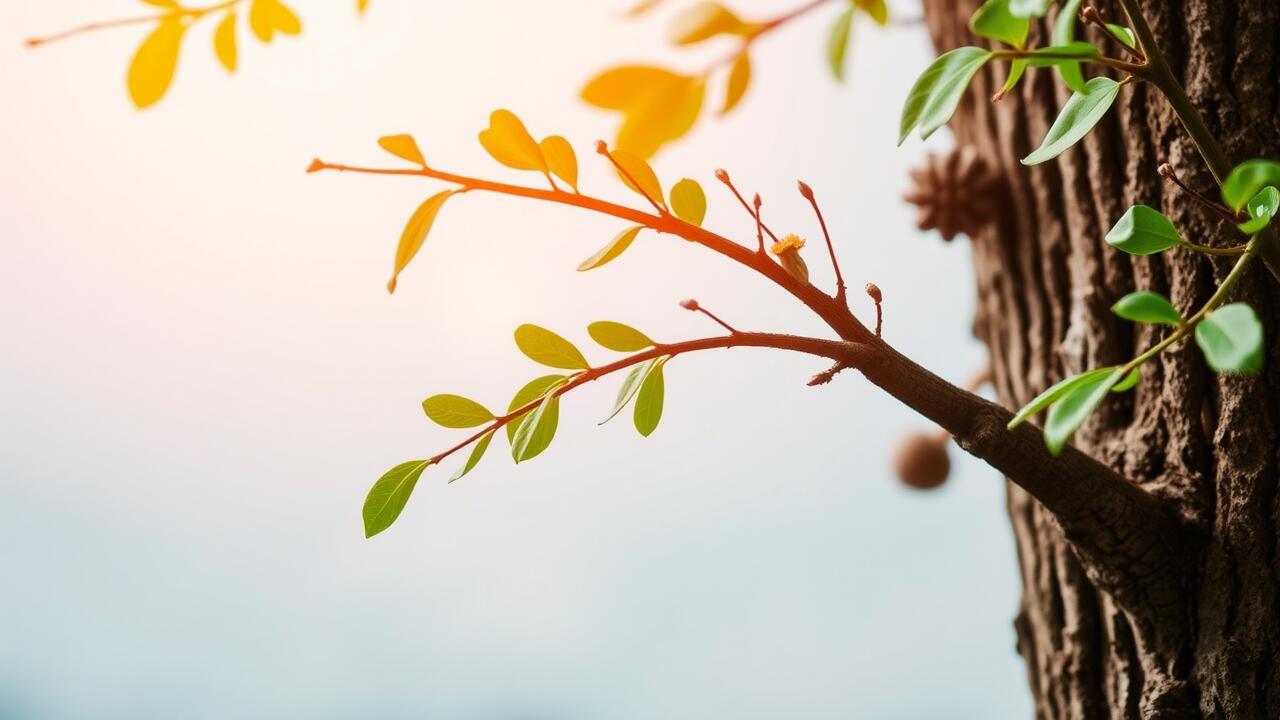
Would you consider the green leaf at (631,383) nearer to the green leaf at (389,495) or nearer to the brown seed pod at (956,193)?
the green leaf at (389,495)

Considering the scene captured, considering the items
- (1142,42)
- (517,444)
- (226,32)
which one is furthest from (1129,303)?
(226,32)

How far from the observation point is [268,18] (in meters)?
0.35

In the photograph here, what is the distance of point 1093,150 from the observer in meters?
0.47

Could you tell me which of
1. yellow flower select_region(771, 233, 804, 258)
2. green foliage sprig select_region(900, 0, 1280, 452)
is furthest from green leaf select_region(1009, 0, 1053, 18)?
yellow flower select_region(771, 233, 804, 258)

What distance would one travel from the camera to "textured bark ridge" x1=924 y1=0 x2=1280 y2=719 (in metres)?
0.38

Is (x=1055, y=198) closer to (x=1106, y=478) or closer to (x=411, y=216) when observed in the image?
(x=1106, y=478)

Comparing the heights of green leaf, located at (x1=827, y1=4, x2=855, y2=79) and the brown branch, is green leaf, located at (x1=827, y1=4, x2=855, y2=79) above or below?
above

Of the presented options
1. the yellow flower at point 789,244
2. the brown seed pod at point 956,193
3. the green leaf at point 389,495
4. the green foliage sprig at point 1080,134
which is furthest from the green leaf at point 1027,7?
the brown seed pod at point 956,193

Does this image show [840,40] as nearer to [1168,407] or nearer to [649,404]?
[649,404]

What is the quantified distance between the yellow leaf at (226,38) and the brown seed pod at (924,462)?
0.58 m

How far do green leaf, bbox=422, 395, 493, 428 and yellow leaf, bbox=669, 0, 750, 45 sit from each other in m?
0.15

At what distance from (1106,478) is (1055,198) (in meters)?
0.20

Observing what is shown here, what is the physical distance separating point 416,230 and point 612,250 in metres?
0.06

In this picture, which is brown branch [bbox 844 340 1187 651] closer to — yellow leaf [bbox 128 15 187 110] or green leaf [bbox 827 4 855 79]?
green leaf [bbox 827 4 855 79]
